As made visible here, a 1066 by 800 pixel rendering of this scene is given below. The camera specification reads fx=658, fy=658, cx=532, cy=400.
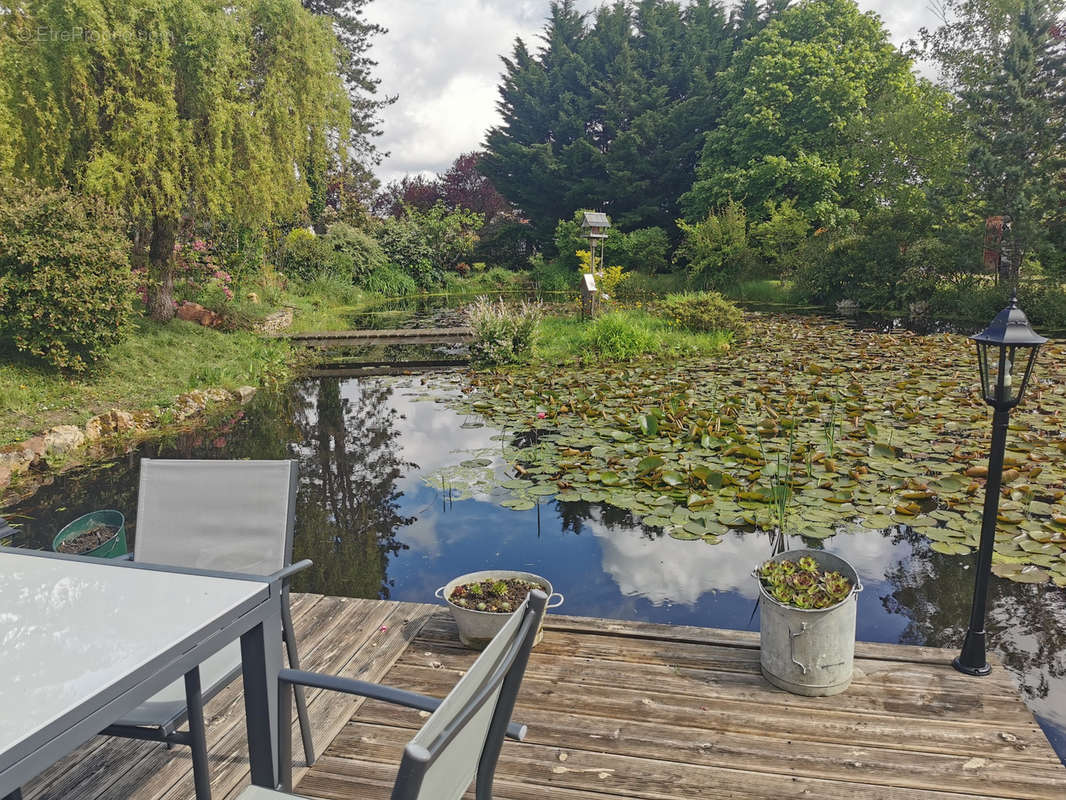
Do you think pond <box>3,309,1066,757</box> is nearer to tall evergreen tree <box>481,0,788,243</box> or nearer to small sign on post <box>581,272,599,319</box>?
small sign on post <box>581,272,599,319</box>

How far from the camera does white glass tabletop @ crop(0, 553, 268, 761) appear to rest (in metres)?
1.03

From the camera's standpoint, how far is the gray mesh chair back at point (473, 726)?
762 millimetres

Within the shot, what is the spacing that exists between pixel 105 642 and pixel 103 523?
6.61 feet

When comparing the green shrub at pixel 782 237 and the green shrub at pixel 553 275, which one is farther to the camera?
the green shrub at pixel 553 275

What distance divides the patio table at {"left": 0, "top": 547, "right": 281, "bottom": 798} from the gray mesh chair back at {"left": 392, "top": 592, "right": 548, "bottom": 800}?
0.54 m

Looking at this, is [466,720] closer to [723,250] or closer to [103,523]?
[103,523]

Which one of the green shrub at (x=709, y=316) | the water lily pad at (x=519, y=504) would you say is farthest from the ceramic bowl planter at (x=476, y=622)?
the green shrub at (x=709, y=316)

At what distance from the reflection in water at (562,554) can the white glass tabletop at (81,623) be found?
196 centimetres

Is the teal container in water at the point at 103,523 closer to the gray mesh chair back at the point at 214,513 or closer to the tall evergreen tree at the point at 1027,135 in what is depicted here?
the gray mesh chair back at the point at 214,513

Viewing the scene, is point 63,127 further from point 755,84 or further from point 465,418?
point 755,84

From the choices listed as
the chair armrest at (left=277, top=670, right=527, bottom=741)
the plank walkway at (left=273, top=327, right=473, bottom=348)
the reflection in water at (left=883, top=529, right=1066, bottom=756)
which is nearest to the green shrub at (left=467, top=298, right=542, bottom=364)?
the plank walkway at (left=273, top=327, right=473, bottom=348)

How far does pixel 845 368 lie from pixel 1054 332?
20.6 feet

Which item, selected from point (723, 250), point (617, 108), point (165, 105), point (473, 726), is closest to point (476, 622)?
point (473, 726)

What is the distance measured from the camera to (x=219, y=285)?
11836mm
